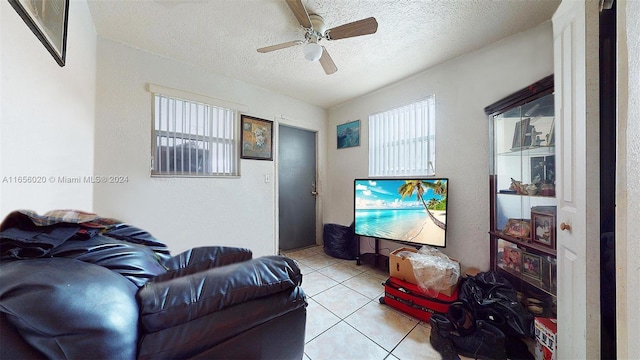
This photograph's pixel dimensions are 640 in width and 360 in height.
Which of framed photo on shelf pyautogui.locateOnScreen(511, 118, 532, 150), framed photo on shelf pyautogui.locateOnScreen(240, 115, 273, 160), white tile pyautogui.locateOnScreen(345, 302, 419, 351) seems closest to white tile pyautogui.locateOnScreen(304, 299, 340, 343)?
white tile pyautogui.locateOnScreen(345, 302, 419, 351)

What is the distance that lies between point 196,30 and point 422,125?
2299 millimetres

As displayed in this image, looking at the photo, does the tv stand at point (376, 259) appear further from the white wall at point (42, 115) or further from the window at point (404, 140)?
the white wall at point (42, 115)

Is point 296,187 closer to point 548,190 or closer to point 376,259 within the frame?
point 376,259

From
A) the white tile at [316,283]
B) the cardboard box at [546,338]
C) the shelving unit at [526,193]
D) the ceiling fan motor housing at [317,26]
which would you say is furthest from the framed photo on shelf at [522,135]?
the white tile at [316,283]

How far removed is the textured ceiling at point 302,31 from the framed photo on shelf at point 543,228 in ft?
4.62

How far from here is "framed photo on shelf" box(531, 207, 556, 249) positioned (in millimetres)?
1235

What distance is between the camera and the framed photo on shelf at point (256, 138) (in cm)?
240

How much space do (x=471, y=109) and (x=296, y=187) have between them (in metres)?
2.25

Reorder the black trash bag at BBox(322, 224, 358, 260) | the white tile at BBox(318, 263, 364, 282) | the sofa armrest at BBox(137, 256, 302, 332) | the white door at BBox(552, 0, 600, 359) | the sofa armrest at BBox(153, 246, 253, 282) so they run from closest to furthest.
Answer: the sofa armrest at BBox(137, 256, 302, 332) → the white door at BBox(552, 0, 600, 359) → the sofa armrest at BBox(153, 246, 253, 282) → the white tile at BBox(318, 263, 364, 282) → the black trash bag at BBox(322, 224, 358, 260)

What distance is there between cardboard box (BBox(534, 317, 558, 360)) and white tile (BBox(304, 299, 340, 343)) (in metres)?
1.14

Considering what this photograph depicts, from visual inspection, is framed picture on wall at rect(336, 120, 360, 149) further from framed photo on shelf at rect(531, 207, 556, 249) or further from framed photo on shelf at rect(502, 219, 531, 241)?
framed photo on shelf at rect(531, 207, 556, 249)

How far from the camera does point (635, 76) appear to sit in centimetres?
42

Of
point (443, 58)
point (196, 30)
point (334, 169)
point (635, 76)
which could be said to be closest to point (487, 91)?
point (443, 58)

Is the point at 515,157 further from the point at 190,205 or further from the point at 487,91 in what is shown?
the point at 190,205
